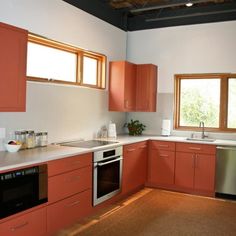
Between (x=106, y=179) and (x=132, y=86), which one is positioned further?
(x=132, y=86)

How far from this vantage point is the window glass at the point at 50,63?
3.75 metres

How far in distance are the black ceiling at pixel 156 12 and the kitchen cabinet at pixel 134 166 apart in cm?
212

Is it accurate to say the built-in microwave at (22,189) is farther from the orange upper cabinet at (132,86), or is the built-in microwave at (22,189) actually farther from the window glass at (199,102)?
the window glass at (199,102)

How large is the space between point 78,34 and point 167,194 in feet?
9.10

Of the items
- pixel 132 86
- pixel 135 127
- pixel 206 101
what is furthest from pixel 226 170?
pixel 132 86

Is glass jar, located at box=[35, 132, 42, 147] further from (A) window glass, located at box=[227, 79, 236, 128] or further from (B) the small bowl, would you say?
(A) window glass, located at box=[227, 79, 236, 128]

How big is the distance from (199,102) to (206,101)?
12 cm

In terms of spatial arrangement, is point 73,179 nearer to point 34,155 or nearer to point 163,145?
point 34,155

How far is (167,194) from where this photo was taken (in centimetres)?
482

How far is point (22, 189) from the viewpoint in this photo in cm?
272

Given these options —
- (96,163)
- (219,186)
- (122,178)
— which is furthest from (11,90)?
(219,186)

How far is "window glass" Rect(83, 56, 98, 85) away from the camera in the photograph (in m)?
4.74

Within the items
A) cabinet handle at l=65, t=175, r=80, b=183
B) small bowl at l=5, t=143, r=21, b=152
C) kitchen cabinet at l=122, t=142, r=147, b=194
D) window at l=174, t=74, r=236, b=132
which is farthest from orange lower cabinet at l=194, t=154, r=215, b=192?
small bowl at l=5, t=143, r=21, b=152

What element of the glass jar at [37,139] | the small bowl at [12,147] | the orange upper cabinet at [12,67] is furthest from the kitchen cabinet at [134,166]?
the orange upper cabinet at [12,67]
